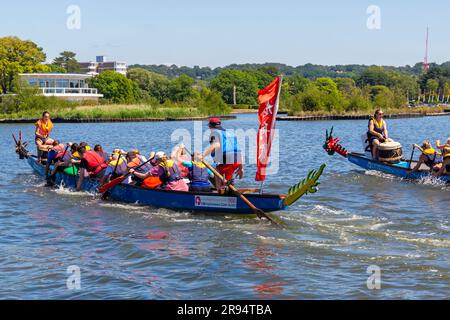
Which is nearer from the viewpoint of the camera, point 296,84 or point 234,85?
point 234,85

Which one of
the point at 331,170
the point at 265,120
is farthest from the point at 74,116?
the point at 265,120

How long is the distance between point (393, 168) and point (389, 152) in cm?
76

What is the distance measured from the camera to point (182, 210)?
57.5 feet

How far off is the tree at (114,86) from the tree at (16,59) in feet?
37.9

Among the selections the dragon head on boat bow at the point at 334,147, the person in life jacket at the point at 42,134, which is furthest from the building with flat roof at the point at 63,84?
the dragon head on boat bow at the point at 334,147

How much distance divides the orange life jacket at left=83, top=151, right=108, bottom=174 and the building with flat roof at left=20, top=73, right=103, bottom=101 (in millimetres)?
87834

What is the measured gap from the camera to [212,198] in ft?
54.7

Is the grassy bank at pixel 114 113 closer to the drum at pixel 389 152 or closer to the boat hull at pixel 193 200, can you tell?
the drum at pixel 389 152

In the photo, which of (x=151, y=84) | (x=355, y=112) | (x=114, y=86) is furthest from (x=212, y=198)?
(x=151, y=84)

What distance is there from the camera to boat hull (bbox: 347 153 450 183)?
76.4 feet

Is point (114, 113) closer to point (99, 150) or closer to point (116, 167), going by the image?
point (99, 150)

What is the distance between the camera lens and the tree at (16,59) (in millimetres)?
104250

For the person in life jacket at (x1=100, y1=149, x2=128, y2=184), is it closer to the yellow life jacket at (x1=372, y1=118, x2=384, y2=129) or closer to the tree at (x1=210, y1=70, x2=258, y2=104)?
the yellow life jacket at (x1=372, y1=118, x2=384, y2=129)
